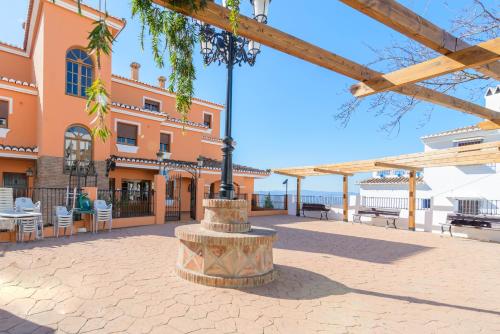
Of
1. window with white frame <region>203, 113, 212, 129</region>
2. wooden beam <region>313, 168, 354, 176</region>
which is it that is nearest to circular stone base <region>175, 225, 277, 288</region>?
wooden beam <region>313, 168, 354, 176</region>

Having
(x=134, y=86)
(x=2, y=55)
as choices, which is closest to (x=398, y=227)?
(x=134, y=86)

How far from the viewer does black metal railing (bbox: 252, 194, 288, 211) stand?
1983cm

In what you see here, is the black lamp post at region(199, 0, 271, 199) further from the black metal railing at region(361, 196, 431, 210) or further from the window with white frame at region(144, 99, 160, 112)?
the window with white frame at region(144, 99, 160, 112)

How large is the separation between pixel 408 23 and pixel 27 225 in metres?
10.0

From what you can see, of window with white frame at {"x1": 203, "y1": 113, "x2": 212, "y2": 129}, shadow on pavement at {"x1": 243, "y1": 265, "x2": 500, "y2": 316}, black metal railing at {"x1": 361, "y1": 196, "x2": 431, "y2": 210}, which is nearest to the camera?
shadow on pavement at {"x1": 243, "y1": 265, "x2": 500, "y2": 316}

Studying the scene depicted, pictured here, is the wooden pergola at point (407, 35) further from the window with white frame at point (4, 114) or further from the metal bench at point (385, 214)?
the window with white frame at point (4, 114)

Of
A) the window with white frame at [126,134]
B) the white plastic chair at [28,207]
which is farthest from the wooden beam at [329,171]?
the white plastic chair at [28,207]

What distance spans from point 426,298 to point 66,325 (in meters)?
5.43

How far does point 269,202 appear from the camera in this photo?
2097cm

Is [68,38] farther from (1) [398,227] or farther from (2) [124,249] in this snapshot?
(1) [398,227]

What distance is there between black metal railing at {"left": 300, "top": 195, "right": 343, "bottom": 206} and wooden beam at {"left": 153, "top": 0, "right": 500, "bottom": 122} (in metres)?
16.2

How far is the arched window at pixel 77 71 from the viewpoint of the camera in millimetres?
13164

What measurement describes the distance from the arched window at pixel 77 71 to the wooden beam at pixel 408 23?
14.4 m

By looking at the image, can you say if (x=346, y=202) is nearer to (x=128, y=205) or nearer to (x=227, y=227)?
(x=128, y=205)
